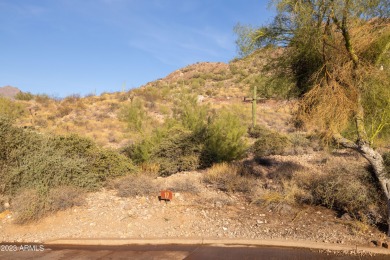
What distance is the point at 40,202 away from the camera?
8.81 m

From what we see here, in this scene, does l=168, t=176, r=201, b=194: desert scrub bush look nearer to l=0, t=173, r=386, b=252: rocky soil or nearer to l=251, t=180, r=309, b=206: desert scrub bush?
l=0, t=173, r=386, b=252: rocky soil

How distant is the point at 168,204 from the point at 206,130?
6.28 m

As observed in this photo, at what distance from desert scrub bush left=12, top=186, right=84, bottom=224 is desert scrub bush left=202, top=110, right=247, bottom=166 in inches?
250

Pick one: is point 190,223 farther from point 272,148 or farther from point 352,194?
point 272,148

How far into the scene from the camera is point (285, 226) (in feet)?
26.3

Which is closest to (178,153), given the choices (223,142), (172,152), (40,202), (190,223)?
(172,152)

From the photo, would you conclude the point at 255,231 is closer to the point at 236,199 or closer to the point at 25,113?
the point at 236,199

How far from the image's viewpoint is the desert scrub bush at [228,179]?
1111 cm

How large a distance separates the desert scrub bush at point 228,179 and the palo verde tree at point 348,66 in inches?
145

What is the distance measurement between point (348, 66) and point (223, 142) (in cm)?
811

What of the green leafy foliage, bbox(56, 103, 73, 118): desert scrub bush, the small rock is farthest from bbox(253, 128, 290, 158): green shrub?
bbox(56, 103, 73, 118): desert scrub bush

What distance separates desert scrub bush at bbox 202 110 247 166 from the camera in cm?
1454

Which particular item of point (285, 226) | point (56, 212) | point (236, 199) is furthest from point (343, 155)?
point (56, 212)

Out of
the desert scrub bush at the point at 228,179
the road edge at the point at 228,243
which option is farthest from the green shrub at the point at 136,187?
the road edge at the point at 228,243
